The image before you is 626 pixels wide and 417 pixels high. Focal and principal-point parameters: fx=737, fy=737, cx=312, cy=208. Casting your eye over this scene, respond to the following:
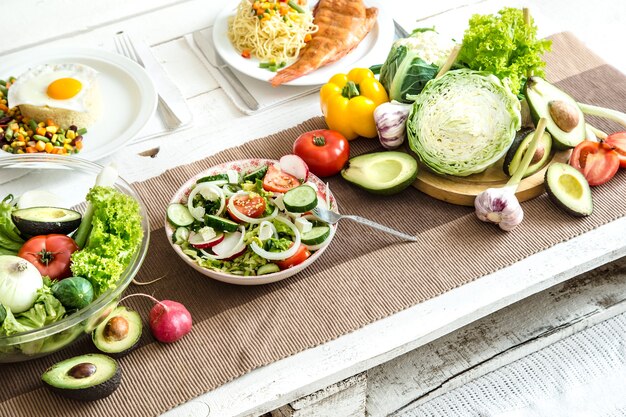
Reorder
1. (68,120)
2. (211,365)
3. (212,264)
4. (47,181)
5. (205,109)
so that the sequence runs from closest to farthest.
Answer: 1. (211,365)
2. (212,264)
3. (47,181)
4. (68,120)
5. (205,109)

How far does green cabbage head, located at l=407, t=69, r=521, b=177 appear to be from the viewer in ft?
7.36

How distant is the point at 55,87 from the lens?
2.61m

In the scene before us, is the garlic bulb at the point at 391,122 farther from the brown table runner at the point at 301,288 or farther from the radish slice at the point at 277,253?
the radish slice at the point at 277,253

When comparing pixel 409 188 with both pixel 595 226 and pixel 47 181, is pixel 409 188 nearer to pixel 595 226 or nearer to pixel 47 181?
pixel 595 226

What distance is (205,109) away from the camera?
9.12ft

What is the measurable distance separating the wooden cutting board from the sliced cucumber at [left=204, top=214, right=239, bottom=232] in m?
0.65

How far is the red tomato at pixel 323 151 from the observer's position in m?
2.41

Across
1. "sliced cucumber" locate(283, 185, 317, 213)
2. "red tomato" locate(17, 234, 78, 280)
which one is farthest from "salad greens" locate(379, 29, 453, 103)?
"red tomato" locate(17, 234, 78, 280)

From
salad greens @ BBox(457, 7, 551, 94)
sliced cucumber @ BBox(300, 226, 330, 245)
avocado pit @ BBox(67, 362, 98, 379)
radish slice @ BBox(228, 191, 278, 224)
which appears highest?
salad greens @ BBox(457, 7, 551, 94)

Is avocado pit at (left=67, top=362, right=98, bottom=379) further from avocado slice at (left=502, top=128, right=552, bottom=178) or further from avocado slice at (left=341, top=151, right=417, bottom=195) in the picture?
avocado slice at (left=502, top=128, right=552, bottom=178)

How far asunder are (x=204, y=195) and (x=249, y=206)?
0.52 ft

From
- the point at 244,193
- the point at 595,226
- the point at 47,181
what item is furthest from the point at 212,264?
the point at 595,226

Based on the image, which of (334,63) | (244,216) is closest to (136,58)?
(334,63)

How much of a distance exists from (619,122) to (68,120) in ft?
6.26
